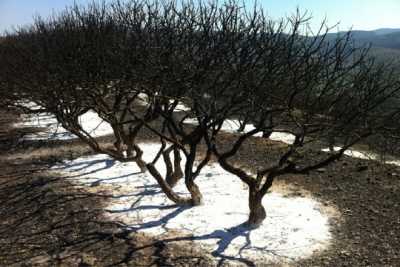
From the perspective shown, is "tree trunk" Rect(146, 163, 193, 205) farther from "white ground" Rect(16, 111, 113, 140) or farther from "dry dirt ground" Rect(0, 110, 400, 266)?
"white ground" Rect(16, 111, 113, 140)

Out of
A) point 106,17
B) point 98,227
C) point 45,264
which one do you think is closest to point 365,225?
point 98,227

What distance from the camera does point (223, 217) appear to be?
30.4 ft

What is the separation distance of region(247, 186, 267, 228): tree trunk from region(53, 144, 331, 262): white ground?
0.15 m

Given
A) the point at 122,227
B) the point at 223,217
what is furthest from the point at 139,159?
the point at 223,217

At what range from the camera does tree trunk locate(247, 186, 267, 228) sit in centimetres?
865

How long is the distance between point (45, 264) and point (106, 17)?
9.25m

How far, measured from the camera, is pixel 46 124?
2017cm

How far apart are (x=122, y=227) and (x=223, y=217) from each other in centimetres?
190

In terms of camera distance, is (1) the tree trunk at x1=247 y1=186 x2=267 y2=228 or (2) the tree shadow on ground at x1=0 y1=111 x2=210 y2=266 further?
(1) the tree trunk at x1=247 y1=186 x2=267 y2=228

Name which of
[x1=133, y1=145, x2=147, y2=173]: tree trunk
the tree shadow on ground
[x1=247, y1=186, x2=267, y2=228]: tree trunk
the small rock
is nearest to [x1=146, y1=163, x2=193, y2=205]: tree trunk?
the tree shadow on ground

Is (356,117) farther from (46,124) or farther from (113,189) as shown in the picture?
(46,124)

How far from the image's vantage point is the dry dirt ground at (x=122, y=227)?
7.72m

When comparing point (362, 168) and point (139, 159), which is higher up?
point (139, 159)

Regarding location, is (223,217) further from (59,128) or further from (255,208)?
(59,128)
